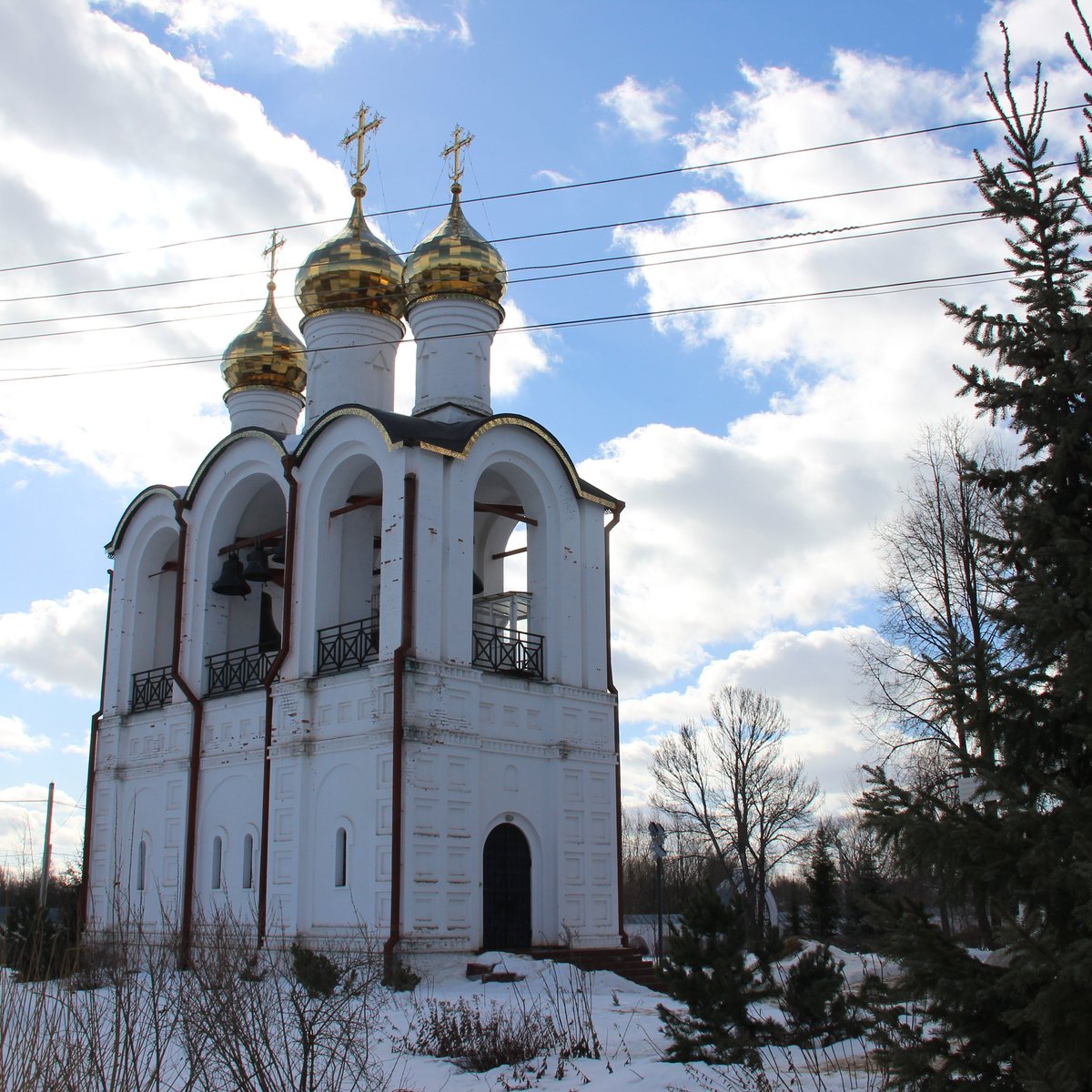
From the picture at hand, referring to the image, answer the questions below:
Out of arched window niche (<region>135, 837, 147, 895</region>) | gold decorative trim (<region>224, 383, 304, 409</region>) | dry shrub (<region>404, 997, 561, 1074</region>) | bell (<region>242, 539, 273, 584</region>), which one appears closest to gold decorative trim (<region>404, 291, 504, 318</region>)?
gold decorative trim (<region>224, 383, 304, 409</region>)

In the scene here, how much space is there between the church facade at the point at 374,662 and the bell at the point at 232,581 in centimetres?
4

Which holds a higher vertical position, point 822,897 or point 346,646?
point 346,646

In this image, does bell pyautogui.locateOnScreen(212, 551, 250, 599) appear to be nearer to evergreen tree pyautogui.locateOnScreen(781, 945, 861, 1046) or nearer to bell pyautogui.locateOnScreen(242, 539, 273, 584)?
bell pyautogui.locateOnScreen(242, 539, 273, 584)

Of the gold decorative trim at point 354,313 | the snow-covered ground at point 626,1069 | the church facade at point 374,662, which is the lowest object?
the snow-covered ground at point 626,1069

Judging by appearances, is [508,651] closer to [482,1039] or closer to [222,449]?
[222,449]

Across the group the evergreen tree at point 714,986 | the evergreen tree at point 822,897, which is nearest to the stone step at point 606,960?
the evergreen tree at point 714,986

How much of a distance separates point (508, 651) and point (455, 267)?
6175mm

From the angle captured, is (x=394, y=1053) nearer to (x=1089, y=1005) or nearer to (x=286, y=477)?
(x=1089, y=1005)

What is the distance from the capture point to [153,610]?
21.0 m

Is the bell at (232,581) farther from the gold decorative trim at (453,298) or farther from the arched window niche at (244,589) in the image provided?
the gold decorative trim at (453,298)

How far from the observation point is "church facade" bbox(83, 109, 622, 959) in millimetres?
15383

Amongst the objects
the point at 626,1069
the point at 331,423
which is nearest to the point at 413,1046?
the point at 626,1069

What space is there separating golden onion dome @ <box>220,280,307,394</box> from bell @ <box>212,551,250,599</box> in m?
4.68

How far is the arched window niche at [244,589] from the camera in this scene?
1853 centimetres
